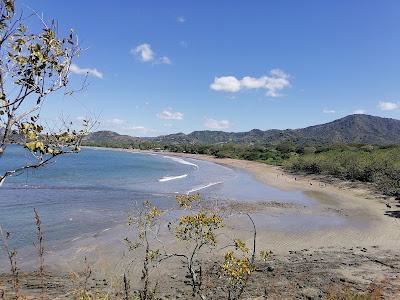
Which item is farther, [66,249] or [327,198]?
[327,198]

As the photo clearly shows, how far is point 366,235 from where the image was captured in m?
26.6

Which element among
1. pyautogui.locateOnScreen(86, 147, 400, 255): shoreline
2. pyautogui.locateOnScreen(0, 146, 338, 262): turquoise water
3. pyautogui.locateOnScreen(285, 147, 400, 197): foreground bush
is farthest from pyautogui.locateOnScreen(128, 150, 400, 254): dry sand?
pyautogui.locateOnScreen(0, 146, 338, 262): turquoise water

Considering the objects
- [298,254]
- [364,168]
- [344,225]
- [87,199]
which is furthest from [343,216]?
[364,168]

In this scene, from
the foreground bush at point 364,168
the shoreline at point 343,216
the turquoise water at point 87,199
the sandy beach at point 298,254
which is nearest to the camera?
the sandy beach at point 298,254

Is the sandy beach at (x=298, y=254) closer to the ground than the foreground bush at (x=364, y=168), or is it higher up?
closer to the ground

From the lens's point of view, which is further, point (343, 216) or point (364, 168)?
point (364, 168)

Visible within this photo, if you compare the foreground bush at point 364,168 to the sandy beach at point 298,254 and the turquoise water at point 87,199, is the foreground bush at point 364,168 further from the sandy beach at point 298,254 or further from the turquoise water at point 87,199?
the sandy beach at point 298,254

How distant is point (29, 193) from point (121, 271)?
2714 cm

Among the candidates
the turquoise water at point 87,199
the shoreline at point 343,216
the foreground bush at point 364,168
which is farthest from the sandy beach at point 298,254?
the foreground bush at point 364,168

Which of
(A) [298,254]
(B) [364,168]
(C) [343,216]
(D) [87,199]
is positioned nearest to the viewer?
(A) [298,254]

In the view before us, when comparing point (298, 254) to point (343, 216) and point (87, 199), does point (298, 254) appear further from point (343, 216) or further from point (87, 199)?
point (87, 199)

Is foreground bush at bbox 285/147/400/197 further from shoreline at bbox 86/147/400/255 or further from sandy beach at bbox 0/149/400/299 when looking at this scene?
sandy beach at bbox 0/149/400/299

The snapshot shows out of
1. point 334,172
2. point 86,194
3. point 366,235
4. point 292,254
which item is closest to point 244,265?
point 292,254

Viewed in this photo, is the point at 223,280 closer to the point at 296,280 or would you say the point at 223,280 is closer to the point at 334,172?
the point at 296,280
